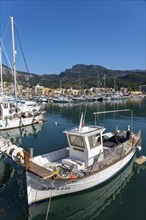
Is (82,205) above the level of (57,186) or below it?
below

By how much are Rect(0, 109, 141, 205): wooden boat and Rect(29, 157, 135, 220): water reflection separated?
386mm

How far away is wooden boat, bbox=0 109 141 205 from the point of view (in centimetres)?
1125

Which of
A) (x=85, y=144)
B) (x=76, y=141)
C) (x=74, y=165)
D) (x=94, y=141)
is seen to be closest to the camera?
(x=74, y=165)

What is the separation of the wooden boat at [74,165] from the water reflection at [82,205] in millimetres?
386

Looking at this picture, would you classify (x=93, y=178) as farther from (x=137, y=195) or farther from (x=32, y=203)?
(x=32, y=203)

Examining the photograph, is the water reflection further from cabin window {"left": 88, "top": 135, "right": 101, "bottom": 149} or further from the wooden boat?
cabin window {"left": 88, "top": 135, "right": 101, "bottom": 149}

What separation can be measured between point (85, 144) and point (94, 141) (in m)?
0.81

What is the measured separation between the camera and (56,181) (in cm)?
1148

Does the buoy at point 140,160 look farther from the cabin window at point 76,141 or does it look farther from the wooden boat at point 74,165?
the cabin window at point 76,141

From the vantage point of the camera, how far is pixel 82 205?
1215cm

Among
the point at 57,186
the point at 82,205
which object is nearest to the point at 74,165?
the point at 57,186

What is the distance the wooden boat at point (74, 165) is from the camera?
11250 millimetres

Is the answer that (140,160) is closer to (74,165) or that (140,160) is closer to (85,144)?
(85,144)

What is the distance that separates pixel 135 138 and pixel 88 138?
694 centimetres
